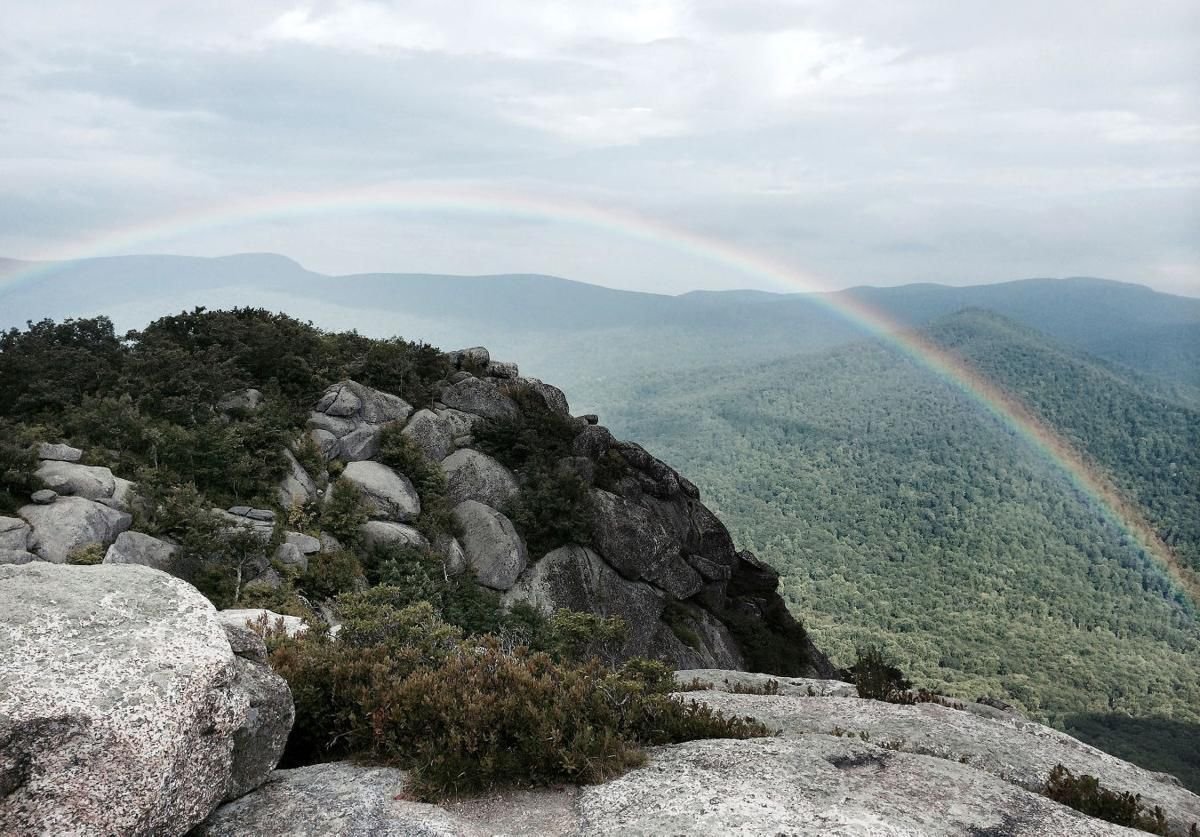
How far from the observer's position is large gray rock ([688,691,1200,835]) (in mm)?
9273

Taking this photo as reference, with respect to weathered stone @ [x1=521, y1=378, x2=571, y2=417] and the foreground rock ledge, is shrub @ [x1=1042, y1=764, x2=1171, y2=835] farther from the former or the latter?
weathered stone @ [x1=521, y1=378, x2=571, y2=417]

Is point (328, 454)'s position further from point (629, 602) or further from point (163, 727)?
point (163, 727)

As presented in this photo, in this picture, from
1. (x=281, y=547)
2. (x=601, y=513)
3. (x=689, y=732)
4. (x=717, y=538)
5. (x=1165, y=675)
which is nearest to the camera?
(x=689, y=732)

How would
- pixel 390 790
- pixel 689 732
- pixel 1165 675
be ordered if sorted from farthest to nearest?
1. pixel 1165 675
2. pixel 689 732
3. pixel 390 790

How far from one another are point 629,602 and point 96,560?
639 inches

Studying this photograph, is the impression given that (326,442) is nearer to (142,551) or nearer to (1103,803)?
(142,551)

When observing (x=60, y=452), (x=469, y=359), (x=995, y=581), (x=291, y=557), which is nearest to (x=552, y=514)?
(x=291, y=557)

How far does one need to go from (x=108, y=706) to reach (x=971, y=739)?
10.0m

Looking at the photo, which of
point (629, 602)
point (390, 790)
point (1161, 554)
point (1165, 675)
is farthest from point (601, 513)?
point (1161, 554)

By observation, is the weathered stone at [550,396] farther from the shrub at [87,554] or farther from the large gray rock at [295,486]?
the shrub at [87,554]

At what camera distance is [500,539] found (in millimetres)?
25234

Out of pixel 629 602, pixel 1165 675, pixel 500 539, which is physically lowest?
pixel 1165 675

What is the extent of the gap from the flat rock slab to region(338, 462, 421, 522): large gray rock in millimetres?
17268

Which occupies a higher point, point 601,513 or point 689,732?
point 689,732
